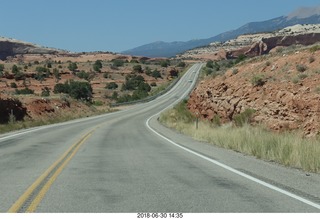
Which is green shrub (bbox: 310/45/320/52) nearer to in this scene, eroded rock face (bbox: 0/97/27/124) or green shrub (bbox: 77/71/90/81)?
eroded rock face (bbox: 0/97/27/124)

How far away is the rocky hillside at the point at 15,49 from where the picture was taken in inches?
7347

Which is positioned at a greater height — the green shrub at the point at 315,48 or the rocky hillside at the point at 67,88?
the green shrub at the point at 315,48

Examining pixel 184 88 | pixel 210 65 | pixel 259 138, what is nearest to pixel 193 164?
pixel 259 138

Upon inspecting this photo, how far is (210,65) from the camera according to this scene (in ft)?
418

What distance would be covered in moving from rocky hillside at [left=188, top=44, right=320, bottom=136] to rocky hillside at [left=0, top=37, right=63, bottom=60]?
159960mm

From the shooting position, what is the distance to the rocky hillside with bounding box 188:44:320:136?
76.2ft

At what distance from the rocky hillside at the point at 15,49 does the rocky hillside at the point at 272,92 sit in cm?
15996

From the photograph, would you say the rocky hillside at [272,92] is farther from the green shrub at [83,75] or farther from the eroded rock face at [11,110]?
the green shrub at [83,75]

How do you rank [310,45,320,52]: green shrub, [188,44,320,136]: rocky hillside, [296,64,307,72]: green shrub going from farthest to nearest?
[310,45,320,52]: green shrub < [296,64,307,72]: green shrub < [188,44,320,136]: rocky hillside

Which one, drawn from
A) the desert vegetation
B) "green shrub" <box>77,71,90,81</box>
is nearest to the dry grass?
the desert vegetation

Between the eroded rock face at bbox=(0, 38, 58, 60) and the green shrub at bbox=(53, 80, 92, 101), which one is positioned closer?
the green shrub at bbox=(53, 80, 92, 101)

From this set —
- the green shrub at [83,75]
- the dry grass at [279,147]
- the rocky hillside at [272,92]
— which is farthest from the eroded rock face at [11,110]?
the green shrub at [83,75]

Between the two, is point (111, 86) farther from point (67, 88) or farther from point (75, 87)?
point (75, 87)

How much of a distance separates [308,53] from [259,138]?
14.6 meters
